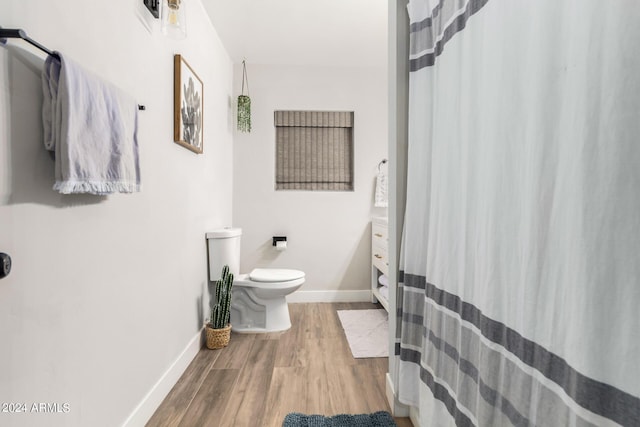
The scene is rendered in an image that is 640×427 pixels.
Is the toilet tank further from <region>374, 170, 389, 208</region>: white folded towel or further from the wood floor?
<region>374, 170, 389, 208</region>: white folded towel

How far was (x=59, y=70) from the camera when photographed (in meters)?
0.92

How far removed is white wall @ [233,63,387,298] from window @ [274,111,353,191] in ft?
0.24

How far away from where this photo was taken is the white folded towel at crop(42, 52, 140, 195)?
35.7 inches

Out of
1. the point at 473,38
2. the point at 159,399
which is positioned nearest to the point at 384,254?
the point at 159,399

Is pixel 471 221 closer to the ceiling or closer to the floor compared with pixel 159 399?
closer to the ceiling

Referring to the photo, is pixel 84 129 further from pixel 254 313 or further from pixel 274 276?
pixel 254 313

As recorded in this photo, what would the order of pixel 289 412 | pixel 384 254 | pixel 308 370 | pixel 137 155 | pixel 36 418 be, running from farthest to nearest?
pixel 384 254
pixel 308 370
pixel 289 412
pixel 137 155
pixel 36 418

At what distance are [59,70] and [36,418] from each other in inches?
37.6

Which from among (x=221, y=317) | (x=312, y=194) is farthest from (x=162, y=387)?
(x=312, y=194)

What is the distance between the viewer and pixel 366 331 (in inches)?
104

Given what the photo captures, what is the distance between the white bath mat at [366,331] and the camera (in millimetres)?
2262

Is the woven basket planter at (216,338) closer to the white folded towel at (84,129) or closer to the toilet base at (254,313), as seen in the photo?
the toilet base at (254,313)

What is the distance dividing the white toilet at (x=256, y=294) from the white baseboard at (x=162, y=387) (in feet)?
1.47

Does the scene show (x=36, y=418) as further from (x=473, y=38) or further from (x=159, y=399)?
(x=473, y=38)
